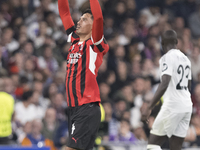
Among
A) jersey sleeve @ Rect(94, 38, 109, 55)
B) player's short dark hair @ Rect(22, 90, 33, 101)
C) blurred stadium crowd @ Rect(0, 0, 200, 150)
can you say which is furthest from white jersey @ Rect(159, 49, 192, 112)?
player's short dark hair @ Rect(22, 90, 33, 101)

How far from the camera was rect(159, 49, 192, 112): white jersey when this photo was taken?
190 inches

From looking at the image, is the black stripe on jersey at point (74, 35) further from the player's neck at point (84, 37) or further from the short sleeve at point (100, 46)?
the short sleeve at point (100, 46)

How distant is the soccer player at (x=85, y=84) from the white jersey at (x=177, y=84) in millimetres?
1111

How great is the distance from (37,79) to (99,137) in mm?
2125

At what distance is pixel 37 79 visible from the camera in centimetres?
848

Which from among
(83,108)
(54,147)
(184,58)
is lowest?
(54,147)

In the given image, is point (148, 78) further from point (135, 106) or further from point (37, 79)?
point (37, 79)

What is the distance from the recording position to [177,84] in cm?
486

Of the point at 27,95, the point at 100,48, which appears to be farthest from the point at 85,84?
the point at 27,95

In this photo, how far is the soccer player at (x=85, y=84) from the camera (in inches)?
156

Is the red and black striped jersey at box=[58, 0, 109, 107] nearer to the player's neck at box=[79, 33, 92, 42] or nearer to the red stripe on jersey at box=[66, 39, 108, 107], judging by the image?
the red stripe on jersey at box=[66, 39, 108, 107]

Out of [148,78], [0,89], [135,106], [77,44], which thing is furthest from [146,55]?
[77,44]

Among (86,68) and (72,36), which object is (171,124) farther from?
(72,36)

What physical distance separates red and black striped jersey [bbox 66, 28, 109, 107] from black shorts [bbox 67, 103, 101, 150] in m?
0.09
